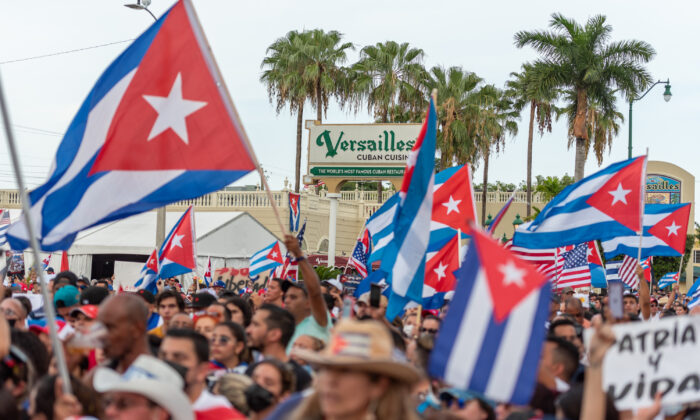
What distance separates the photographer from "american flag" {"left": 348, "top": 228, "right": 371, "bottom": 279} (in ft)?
58.1

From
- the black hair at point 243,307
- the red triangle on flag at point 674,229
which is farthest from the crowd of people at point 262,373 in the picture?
the red triangle on flag at point 674,229

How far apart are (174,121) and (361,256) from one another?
1122cm

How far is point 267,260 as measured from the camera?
59.1 ft

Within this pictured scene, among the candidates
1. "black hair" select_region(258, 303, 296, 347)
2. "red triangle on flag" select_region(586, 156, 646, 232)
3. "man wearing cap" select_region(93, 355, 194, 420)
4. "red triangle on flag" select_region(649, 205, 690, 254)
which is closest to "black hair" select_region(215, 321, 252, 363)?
"black hair" select_region(258, 303, 296, 347)

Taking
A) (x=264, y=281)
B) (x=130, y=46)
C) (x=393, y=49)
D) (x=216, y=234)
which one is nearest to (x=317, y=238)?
(x=393, y=49)

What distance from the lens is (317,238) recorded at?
52469 mm

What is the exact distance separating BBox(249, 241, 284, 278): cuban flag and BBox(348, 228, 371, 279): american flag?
→ 138 cm

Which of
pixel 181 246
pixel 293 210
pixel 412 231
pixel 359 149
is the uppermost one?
pixel 359 149

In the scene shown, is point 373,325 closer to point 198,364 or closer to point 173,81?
point 198,364

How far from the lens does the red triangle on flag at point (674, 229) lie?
15.2 m

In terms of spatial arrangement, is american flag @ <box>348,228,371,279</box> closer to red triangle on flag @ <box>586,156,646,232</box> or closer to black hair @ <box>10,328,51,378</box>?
red triangle on flag @ <box>586,156,646,232</box>

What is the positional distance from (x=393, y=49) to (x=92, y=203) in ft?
127

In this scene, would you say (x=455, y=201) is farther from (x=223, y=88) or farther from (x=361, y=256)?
(x=361, y=256)

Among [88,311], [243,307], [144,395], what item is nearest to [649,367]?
[144,395]
